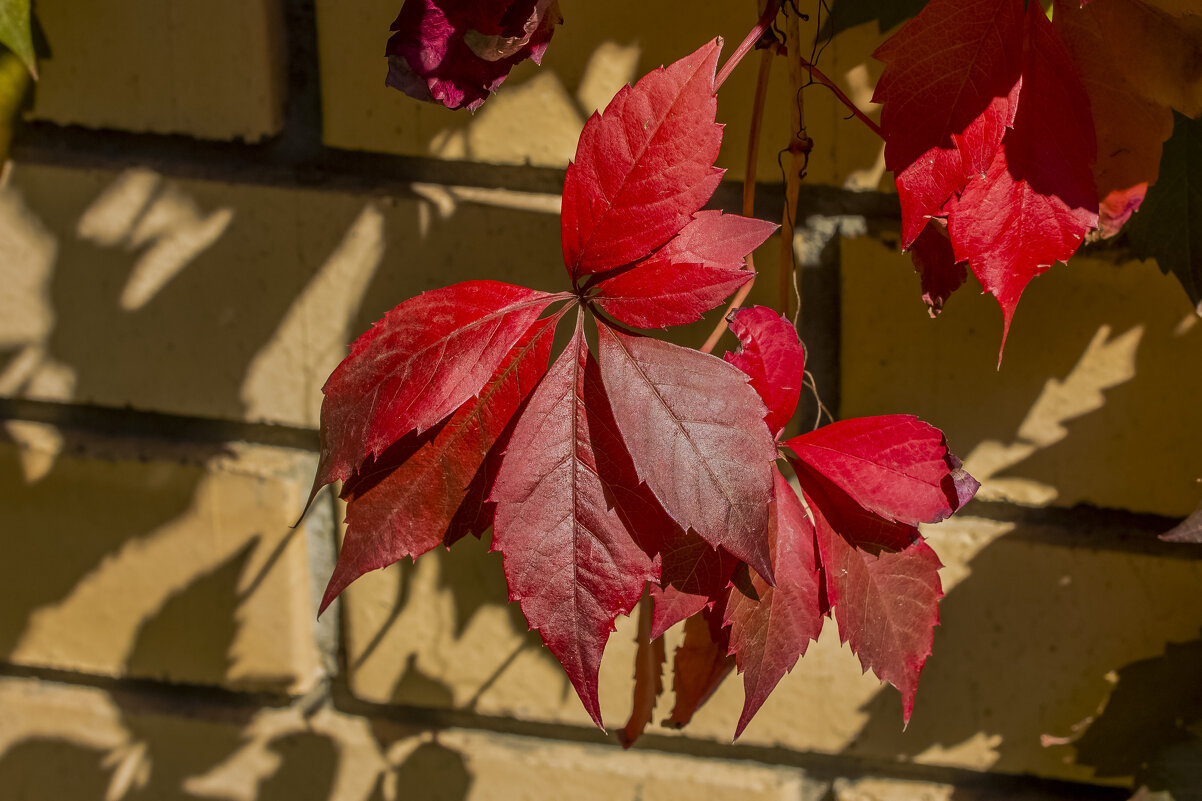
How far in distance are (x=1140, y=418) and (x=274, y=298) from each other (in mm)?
462

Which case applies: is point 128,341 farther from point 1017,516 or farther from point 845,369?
point 1017,516

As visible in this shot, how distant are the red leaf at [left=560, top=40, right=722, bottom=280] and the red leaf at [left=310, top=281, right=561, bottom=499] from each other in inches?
1.2

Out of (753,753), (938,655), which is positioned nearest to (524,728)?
(753,753)

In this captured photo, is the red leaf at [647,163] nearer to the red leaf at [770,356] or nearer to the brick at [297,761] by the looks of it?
the red leaf at [770,356]

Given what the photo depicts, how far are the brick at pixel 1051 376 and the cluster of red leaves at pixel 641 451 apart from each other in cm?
16

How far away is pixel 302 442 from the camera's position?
516mm

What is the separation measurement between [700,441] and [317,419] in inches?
11.6

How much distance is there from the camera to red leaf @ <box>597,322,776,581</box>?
0.26 meters

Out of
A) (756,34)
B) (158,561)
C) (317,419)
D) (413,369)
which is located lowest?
(158,561)

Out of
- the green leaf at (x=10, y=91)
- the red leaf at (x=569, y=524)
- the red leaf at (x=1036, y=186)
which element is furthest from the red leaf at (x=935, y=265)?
the green leaf at (x=10, y=91)

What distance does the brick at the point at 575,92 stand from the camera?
42cm

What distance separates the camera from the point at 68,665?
571 millimetres

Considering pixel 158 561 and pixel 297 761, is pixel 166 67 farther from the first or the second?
pixel 297 761

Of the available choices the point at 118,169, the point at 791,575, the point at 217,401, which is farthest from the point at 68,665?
the point at 791,575
